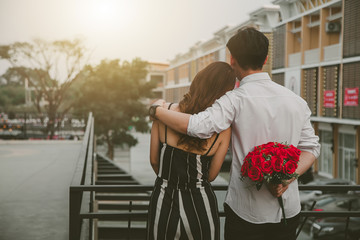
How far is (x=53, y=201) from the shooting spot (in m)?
5.97

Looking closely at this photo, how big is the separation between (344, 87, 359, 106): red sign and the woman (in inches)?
913

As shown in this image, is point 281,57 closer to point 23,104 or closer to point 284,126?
point 284,126

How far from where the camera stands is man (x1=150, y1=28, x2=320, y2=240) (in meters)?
1.96

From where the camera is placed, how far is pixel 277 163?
6.29 feet

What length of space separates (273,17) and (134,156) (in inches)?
820

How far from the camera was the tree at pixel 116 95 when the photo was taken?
2725 centimetres

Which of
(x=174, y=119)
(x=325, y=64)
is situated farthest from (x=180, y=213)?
(x=325, y=64)

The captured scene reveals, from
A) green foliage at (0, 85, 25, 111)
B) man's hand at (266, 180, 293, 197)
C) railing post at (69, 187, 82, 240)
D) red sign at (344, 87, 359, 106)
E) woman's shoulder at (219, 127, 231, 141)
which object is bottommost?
railing post at (69, 187, 82, 240)

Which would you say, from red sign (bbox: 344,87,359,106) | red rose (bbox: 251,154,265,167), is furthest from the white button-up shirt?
red sign (bbox: 344,87,359,106)

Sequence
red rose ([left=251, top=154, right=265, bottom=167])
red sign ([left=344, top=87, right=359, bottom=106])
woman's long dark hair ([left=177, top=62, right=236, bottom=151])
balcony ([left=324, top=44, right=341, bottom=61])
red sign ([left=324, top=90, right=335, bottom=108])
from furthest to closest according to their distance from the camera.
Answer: red sign ([left=324, top=90, right=335, bottom=108]), balcony ([left=324, top=44, right=341, bottom=61]), red sign ([left=344, top=87, right=359, bottom=106]), woman's long dark hair ([left=177, top=62, right=236, bottom=151]), red rose ([left=251, top=154, right=265, bottom=167])

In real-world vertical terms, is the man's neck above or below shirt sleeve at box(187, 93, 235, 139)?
above

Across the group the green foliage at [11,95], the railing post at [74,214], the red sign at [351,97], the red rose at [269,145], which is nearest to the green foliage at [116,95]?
the red sign at [351,97]

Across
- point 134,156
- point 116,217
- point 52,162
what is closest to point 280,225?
point 116,217

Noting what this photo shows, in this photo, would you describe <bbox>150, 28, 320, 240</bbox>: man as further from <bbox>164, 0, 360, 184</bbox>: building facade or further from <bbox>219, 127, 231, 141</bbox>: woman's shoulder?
<bbox>164, 0, 360, 184</bbox>: building facade
